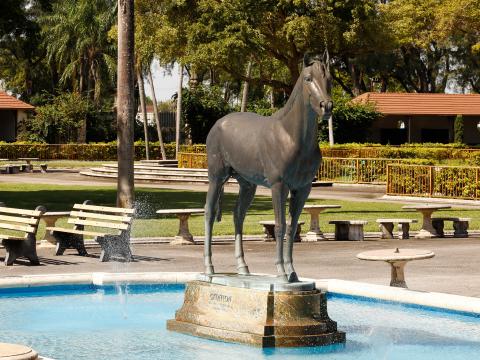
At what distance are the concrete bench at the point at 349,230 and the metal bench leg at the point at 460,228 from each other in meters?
2.60

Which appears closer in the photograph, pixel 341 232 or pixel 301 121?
pixel 301 121

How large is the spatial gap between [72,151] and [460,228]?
2219 inches

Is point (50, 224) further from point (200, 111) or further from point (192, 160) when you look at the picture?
point (200, 111)

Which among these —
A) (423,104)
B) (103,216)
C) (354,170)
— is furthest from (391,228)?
(423,104)

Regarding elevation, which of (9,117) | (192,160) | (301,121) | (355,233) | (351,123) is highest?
(9,117)

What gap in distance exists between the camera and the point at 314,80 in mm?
10570

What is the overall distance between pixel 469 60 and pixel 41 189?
5342 centimetres

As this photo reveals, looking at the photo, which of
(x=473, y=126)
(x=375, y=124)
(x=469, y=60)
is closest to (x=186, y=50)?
(x=375, y=124)

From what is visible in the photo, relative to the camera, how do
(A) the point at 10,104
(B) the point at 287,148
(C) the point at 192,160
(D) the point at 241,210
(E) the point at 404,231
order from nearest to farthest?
1. (B) the point at 287,148
2. (D) the point at 241,210
3. (E) the point at 404,231
4. (C) the point at 192,160
5. (A) the point at 10,104

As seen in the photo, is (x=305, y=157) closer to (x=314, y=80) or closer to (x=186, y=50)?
(x=314, y=80)

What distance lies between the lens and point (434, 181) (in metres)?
37.7

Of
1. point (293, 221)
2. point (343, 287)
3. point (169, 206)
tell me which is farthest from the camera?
point (169, 206)

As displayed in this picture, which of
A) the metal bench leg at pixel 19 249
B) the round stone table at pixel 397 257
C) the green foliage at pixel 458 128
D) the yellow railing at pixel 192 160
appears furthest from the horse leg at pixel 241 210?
the green foliage at pixel 458 128

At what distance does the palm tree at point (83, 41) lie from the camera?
86750 mm
